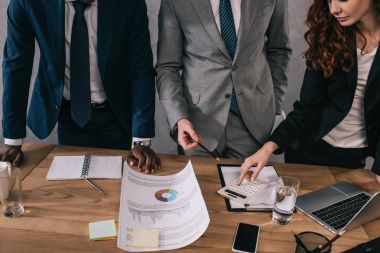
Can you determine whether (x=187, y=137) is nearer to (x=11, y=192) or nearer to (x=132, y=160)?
(x=132, y=160)

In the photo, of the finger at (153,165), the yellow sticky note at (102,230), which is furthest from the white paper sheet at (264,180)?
the yellow sticky note at (102,230)

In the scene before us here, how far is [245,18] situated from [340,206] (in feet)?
2.91

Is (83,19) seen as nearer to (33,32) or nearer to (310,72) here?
→ (33,32)

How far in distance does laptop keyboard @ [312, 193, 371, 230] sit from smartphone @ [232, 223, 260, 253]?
9.5 inches

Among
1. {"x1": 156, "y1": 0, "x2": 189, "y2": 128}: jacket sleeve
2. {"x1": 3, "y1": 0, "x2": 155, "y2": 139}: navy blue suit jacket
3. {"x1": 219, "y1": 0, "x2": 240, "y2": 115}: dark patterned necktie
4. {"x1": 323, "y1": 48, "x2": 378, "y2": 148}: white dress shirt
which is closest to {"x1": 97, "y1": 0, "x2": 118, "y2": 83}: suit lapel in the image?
Result: {"x1": 3, "y1": 0, "x2": 155, "y2": 139}: navy blue suit jacket

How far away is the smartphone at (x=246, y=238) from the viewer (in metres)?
1.07

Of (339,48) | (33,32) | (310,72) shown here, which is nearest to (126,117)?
(33,32)

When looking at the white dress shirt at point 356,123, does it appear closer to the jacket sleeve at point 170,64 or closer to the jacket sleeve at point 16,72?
the jacket sleeve at point 170,64

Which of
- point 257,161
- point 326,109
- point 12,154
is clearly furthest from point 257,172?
point 12,154

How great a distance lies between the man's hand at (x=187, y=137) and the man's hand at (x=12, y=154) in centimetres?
64

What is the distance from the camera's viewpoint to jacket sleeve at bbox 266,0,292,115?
177cm

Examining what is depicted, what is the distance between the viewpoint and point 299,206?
128 cm

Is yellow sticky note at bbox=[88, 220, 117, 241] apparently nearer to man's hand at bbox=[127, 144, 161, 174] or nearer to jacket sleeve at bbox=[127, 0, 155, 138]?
man's hand at bbox=[127, 144, 161, 174]

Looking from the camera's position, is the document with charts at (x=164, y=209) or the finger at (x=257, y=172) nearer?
the document with charts at (x=164, y=209)
